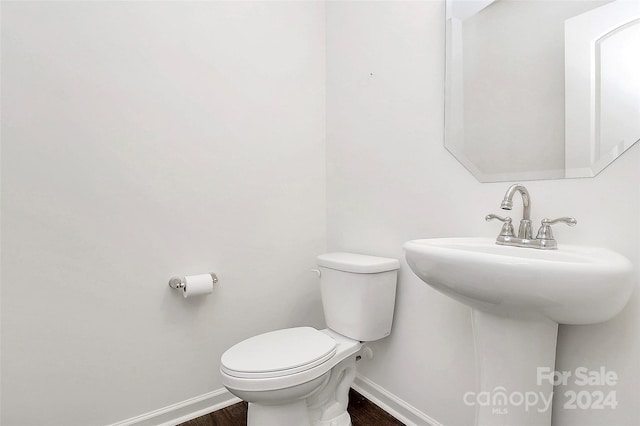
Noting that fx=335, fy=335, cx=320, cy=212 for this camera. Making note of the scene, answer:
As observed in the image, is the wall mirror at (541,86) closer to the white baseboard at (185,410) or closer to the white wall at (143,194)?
the white wall at (143,194)

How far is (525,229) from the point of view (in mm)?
992

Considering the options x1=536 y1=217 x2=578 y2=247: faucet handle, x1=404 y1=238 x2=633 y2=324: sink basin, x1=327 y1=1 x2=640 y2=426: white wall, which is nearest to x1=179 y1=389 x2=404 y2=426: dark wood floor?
x1=327 y1=1 x2=640 y2=426: white wall

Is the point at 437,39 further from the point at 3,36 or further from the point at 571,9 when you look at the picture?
the point at 3,36

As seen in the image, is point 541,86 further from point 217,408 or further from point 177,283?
point 217,408

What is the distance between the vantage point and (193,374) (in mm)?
1530

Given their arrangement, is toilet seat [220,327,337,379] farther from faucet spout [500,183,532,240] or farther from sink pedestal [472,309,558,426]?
faucet spout [500,183,532,240]

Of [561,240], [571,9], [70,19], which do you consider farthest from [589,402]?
[70,19]

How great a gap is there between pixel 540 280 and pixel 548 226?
12.7 inches

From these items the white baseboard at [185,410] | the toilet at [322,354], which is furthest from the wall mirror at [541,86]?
the white baseboard at [185,410]

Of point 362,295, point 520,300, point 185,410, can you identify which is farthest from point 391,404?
point 520,300

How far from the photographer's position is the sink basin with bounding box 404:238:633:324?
699 millimetres

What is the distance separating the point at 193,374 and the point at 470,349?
1.19 m

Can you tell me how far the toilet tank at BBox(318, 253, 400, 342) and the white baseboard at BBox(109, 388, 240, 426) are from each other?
645 mm

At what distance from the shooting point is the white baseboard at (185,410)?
1.41 metres
